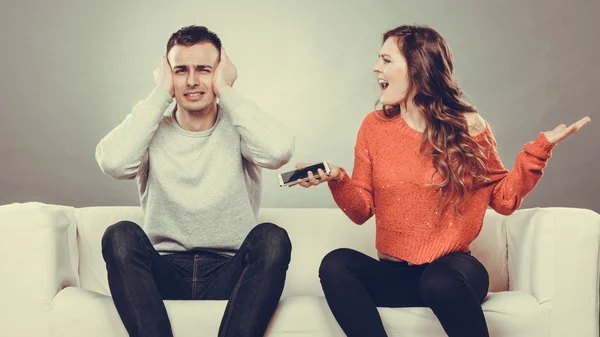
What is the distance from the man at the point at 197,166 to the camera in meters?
1.88

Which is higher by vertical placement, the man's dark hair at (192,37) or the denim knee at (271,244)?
the man's dark hair at (192,37)

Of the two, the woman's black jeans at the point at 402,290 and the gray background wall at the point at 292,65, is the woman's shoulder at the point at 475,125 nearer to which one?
the woman's black jeans at the point at 402,290

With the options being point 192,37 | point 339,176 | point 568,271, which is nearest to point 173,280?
point 339,176

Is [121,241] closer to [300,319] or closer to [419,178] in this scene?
[300,319]

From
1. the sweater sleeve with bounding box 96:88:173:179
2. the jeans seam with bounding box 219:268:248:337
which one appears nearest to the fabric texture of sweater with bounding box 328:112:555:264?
the jeans seam with bounding box 219:268:248:337

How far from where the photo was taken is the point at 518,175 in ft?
6.12

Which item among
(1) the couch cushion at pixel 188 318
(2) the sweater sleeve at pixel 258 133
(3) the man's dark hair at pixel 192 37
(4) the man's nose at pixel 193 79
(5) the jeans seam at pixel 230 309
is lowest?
(1) the couch cushion at pixel 188 318

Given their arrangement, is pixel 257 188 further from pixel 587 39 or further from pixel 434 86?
pixel 587 39

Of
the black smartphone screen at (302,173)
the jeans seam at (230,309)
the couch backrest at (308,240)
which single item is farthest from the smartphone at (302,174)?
the couch backrest at (308,240)

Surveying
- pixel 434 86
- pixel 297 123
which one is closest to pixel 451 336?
pixel 434 86

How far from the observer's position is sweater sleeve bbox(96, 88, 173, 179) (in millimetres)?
1900

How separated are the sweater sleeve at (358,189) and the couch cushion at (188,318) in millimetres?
250

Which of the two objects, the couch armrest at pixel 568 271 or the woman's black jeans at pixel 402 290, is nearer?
the woman's black jeans at pixel 402 290

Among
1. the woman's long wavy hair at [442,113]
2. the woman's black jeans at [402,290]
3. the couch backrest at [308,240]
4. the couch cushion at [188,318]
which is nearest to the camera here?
the woman's black jeans at [402,290]
